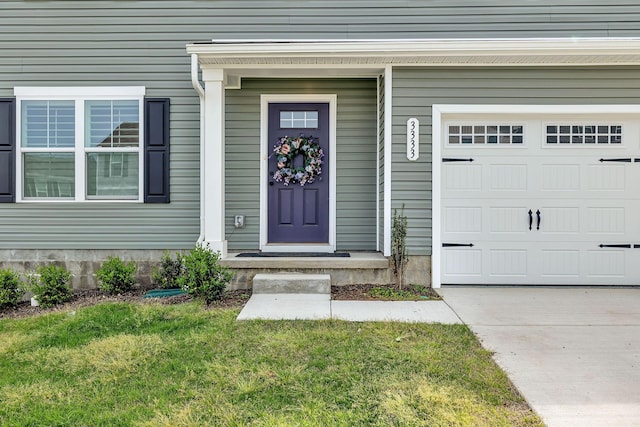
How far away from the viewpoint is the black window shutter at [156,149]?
554cm

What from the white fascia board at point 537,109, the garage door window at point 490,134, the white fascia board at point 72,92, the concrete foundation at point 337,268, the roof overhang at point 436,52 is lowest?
the concrete foundation at point 337,268

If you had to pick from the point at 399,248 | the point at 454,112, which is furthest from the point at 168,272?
the point at 454,112

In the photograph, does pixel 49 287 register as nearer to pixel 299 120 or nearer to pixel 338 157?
pixel 299 120

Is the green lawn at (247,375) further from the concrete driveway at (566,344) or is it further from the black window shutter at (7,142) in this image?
the black window shutter at (7,142)

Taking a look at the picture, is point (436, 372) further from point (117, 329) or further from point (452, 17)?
point (452, 17)

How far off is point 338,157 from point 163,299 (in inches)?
114

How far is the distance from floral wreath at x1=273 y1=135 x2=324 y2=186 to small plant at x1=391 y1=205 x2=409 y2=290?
1440 millimetres

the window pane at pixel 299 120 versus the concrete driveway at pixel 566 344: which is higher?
the window pane at pixel 299 120

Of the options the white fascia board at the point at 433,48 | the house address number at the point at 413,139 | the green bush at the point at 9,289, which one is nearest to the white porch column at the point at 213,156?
the white fascia board at the point at 433,48

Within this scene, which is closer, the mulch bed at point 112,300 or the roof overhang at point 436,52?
the mulch bed at point 112,300

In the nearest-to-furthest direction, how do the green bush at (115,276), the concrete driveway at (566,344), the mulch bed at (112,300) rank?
Result: the concrete driveway at (566,344) → the mulch bed at (112,300) → the green bush at (115,276)

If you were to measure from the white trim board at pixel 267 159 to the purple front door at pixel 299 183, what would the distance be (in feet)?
0.23

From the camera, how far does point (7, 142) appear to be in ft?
18.1

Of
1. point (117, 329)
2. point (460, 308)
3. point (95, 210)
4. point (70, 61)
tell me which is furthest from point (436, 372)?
point (70, 61)
